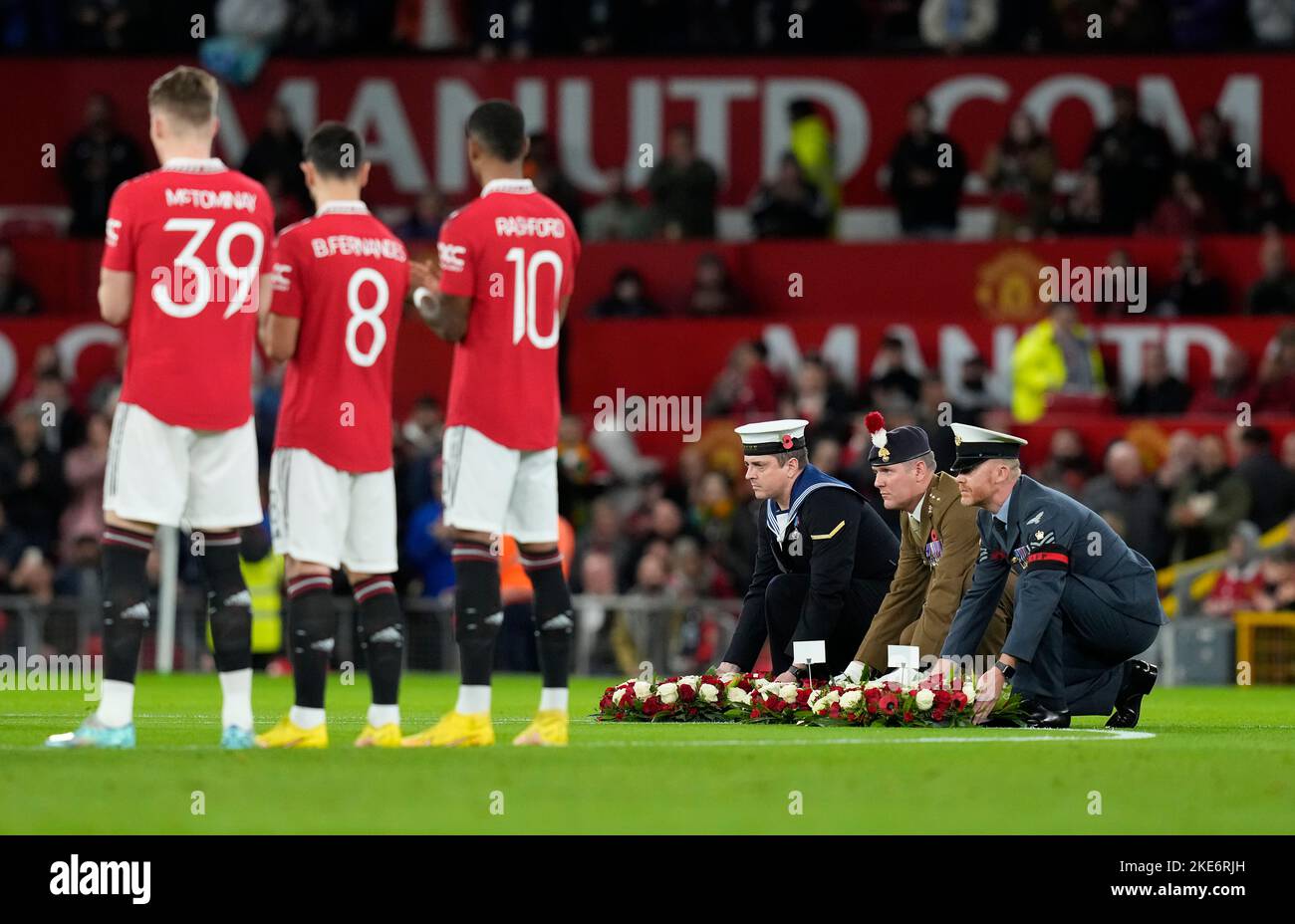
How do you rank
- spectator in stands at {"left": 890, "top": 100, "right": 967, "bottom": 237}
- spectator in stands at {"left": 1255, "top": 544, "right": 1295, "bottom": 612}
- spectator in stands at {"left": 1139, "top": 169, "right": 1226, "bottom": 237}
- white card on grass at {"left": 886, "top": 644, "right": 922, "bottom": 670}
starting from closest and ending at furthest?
white card on grass at {"left": 886, "top": 644, "right": 922, "bottom": 670} → spectator in stands at {"left": 1255, "top": 544, "right": 1295, "bottom": 612} → spectator in stands at {"left": 1139, "top": 169, "right": 1226, "bottom": 237} → spectator in stands at {"left": 890, "top": 100, "right": 967, "bottom": 237}

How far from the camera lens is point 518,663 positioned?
71.7 ft

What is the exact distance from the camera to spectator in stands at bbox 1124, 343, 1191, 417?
2317 centimetres

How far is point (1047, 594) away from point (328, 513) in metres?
3.75

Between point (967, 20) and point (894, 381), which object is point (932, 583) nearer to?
point (894, 381)

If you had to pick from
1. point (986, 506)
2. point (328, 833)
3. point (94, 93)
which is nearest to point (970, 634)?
point (986, 506)

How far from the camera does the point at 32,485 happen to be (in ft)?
75.6

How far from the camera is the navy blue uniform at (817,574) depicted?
13.2 metres

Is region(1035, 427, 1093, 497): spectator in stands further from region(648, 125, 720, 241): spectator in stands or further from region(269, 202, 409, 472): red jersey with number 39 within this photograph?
region(269, 202, 409, 472): red jersey with number 39

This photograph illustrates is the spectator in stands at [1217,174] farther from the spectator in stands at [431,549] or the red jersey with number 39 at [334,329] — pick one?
the red jersey with number 39 at [334,329]

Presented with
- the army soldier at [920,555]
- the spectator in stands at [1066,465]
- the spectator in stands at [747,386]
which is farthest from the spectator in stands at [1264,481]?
the army soldier at [920,555]

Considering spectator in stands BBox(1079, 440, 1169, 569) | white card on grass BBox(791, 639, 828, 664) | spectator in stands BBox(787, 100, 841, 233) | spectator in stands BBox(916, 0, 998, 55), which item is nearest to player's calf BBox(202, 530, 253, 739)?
white card on grass BBox(791, 639, 828, 664)

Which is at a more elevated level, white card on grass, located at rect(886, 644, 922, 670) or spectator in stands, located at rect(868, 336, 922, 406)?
spectator in stands, located at rect(868, 336, 922, 406)

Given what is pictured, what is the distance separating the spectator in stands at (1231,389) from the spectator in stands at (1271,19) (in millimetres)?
5061

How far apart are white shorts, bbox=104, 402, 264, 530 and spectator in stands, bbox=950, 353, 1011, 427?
521 inches
